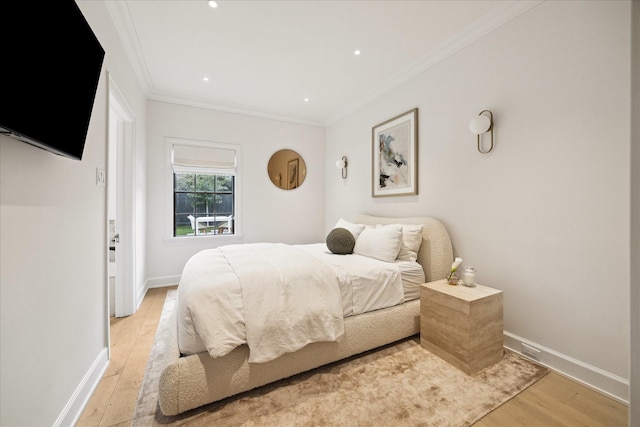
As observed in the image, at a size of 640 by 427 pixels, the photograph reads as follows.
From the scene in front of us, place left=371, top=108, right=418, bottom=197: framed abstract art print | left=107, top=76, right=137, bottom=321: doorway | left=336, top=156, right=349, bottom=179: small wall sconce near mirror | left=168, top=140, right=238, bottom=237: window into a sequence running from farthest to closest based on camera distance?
1. left=336, top=156, right=349, bottom=179: small wall sconce near mirror
2. left=168, top=140, right=238, bottom=237: window
3. left=371, top=108, right=418, bottom=197: framed abstract art print
4. left=107, top=76, right=137, bottom=321: doorway

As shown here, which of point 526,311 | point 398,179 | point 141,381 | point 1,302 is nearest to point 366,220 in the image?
point 398,179

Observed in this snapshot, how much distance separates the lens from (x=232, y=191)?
436cm

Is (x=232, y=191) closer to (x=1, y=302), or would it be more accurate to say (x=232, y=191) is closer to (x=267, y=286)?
(x=267, y=286)

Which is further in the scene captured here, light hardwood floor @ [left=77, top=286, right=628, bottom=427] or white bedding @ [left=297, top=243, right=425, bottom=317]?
white bedding @ [left=297, top=243, right=425, bottom=317]

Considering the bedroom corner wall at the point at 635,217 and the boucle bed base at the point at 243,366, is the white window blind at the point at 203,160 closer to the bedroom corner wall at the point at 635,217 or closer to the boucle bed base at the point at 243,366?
the boucle bed base at the point at 243,366

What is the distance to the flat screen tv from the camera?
857mm

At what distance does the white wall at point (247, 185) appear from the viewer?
377 cm

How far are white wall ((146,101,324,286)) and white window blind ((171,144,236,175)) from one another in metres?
0.15

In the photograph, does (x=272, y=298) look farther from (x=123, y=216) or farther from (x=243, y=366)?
(x=123, y=216)

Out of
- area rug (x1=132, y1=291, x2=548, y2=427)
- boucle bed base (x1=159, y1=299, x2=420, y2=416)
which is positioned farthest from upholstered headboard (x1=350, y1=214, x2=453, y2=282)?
area rug (x1=132, y1=291, x2=548, y2=427)

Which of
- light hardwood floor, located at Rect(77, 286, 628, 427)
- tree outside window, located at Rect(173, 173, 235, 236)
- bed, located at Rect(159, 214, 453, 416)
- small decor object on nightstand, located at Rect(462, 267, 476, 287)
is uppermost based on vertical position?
tree outside window, located at Rect(173, 173, 235, 236)

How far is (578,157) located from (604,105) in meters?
0.33

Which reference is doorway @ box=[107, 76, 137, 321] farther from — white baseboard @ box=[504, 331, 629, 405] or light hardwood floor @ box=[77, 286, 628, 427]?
white baseboard @ box=[504, 331, 629, 405]

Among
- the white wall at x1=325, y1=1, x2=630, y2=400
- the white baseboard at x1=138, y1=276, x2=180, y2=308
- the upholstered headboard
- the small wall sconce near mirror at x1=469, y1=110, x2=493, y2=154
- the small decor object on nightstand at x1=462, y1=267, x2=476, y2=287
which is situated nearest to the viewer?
the white wall at x1=325, y1=1, x2=630, y2=400
